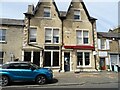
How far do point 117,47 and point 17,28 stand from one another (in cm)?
1485

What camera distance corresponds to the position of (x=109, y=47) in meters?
30.0

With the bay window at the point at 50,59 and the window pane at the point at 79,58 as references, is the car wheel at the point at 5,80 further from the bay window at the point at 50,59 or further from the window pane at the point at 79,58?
the window pane at the point at 79,58

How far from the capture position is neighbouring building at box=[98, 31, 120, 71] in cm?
2942

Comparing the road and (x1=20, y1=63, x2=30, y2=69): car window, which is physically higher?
(x1=20, y1=63, x2=30, y2=69): car window

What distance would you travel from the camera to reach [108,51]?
2975cm

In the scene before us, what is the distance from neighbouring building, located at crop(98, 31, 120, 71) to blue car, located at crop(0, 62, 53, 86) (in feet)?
46.7

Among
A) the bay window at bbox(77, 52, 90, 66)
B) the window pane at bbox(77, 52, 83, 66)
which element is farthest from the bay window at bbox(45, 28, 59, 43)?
the bay window at bbox(77, 52, 90, 66)

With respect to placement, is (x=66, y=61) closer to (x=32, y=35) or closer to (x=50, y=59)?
(x=50, y=59)

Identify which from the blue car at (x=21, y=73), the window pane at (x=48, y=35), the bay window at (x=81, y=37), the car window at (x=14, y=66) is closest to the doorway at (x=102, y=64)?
the bay window at (x=81, y=37)

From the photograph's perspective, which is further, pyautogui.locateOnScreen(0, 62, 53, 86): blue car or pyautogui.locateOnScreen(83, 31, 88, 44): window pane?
pyautogui.locateOnScreen(83, 31, 88, 44): window pane

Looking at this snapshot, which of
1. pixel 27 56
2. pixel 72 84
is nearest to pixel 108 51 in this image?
pixel 27 56

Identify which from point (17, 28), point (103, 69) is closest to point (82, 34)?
point (103, 69)

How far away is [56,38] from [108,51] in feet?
26.2

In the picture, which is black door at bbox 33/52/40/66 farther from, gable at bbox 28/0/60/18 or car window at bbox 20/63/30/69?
car window at bbox 20/63/30/69
